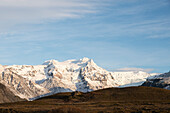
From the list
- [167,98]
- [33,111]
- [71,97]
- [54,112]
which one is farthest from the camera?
[71,97]

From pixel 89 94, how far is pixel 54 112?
49.5 metres

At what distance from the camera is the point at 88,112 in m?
70.5

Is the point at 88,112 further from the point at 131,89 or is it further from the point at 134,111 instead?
the point at 131,89

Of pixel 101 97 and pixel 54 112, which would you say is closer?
pixel 54 112

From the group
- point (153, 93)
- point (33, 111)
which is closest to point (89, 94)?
point (153, 93)

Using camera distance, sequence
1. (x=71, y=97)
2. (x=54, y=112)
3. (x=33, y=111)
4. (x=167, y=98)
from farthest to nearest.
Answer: (x=71, y=97) < (x=167, y=98) < (x=33, y=111) < (x=54, y=112)

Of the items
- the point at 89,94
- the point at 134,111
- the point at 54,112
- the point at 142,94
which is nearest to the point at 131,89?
the point at 142,94

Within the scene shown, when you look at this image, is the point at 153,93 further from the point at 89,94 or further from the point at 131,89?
the point at 89,94

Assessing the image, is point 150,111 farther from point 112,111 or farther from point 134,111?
point 112,111

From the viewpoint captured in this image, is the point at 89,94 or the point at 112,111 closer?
the point at 112,111

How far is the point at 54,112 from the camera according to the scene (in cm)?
6912

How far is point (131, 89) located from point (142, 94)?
8.60 meters

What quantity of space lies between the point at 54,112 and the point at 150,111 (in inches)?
858

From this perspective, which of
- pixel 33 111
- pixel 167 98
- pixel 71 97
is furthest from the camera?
pixel 71 97
